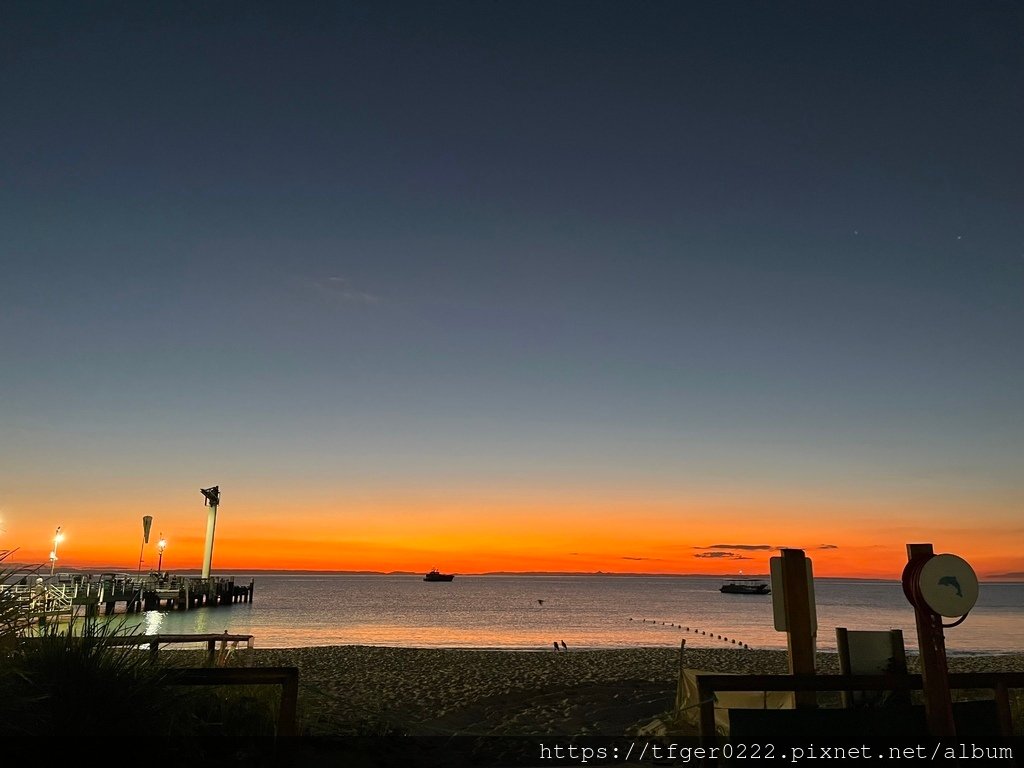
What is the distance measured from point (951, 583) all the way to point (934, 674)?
70cm

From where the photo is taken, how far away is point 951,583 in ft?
19.0

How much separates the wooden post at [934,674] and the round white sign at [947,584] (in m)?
0.07

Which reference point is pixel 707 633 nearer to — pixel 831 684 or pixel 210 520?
pixel 210 520

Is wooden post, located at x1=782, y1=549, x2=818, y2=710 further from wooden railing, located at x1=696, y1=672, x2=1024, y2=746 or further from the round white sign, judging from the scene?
the round white sign

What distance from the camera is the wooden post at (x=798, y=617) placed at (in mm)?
6852

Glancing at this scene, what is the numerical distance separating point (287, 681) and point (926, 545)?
5.31 meters

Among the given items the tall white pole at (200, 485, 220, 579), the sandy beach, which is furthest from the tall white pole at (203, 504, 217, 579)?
the sandy beach

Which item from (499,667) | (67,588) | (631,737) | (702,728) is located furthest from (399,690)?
(67,588)

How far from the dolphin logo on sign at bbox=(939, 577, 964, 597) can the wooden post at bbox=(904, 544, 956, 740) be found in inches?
6.9

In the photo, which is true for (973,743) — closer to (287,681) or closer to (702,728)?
(702,728)

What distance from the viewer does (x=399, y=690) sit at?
55.3 ft

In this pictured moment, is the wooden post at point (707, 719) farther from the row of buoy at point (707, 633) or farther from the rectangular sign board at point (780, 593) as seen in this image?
the row of buoy at point (707, 633)

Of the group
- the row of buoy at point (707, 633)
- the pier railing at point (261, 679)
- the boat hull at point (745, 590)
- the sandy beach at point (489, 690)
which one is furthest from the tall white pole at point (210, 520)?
the boat hull at point (745, 590)

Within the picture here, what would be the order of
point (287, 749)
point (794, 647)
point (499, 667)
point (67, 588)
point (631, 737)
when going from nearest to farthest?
point (287, 749) → point (794, 647) → point (631, 737) → point (499, 667) → point (67, 588)
